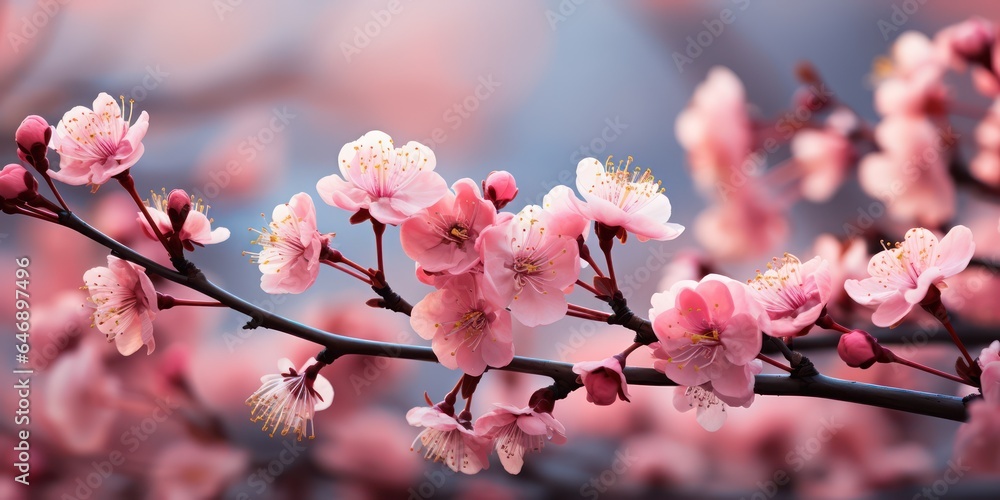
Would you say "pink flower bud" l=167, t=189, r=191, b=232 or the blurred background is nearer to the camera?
"pink flower bud" l=167, t=189, r=191, b=232

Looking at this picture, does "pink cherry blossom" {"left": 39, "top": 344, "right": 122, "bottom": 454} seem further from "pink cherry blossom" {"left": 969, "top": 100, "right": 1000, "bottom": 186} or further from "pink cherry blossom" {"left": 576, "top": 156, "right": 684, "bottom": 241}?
"pink cherry blossom" {"left": 969, "top": 100, "right": 1000, "bottom": 186}

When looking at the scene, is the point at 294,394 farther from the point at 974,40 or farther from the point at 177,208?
the point at 974,40

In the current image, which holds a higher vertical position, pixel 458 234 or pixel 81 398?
pixel 458 234

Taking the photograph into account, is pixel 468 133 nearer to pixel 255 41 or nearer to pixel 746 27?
pixel 255 41

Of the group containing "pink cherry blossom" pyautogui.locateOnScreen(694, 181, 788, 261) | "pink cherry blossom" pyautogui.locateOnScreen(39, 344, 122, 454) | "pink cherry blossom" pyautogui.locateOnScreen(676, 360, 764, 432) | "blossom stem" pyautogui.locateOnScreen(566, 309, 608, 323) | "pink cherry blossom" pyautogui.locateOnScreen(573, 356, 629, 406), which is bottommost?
"pink cherry blossom" pyautogui.locateOnScreen(39, 344, 122, 454)

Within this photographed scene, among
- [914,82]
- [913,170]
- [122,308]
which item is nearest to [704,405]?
[122,308]

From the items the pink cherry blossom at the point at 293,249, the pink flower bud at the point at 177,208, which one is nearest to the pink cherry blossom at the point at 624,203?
the pink cherry blossom at the point at 293,249

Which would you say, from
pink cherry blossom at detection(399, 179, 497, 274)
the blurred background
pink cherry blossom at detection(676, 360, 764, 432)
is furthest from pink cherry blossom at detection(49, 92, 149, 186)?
the blurred background
